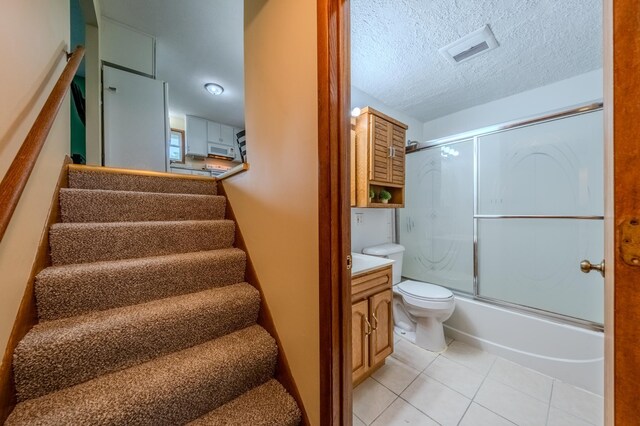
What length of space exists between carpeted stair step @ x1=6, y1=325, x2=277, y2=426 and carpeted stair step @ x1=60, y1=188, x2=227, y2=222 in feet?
2.86

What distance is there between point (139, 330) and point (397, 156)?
2361mm

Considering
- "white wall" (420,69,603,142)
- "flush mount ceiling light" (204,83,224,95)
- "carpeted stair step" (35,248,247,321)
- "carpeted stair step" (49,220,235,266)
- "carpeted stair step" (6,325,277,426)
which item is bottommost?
"carpeted stair step" (6,325,277,426)

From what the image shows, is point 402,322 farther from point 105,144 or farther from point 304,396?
point 105,144

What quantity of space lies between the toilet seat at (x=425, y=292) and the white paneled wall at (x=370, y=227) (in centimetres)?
55

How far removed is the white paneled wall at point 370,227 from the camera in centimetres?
238

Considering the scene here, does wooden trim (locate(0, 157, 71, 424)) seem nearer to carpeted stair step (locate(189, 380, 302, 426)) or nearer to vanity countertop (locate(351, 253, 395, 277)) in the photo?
carpeted stair step (locate(189, 380, 302, 426))

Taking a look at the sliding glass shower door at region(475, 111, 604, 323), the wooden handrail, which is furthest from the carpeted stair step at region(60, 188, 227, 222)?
the sliding glass shower door at region(475, 111, 604, 323)

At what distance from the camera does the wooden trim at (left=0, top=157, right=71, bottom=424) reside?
68 centimetres

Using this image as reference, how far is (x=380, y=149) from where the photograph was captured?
2205mm

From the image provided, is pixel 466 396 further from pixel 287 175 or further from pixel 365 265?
pixel 287 175

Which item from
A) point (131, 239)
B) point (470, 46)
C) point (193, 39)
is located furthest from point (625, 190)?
point (193, 39)

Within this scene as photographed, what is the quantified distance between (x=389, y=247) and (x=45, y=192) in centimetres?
245

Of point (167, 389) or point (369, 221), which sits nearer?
point (167, 389)

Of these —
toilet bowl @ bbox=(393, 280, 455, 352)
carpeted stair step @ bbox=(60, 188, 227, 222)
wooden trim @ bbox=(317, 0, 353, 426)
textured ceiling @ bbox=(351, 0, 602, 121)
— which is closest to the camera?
wooden trim @ bbox=(317, 0, 353, 426)
